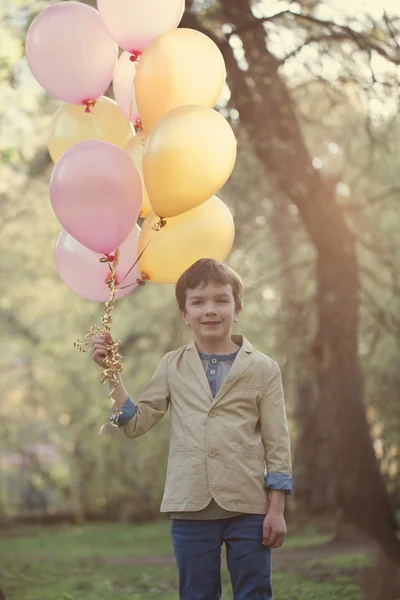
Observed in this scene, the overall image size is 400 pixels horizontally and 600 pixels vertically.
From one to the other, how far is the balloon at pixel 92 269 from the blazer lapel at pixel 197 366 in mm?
588

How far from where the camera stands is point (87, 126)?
362cm

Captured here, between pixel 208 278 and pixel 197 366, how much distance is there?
287 mm

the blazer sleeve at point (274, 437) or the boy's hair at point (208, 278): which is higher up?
the boy's hair at point (208, 278)

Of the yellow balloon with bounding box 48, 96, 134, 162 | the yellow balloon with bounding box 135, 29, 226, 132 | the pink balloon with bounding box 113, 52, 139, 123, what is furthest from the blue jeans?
the pink balloon with bounding box 113, 52, 139, 123

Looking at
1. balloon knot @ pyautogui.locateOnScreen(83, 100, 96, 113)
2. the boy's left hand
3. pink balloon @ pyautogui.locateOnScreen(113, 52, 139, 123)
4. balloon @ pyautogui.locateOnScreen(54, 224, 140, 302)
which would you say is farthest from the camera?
pink balloon @ pyautogui.locateOnScreen(113, 52, 139, 123)

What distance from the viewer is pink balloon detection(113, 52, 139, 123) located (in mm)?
3723

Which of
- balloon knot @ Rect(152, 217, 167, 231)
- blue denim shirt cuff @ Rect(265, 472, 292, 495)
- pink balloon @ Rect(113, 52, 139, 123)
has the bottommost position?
blue denim shirt cuff @ Rect(265, 472, 292, 495)

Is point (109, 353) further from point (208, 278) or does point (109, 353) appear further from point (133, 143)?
point (133, 143)

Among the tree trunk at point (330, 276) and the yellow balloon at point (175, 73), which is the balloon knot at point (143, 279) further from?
the tree trunk at point (330, 276)

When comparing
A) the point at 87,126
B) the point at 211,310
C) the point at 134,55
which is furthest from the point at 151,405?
the point at 134,55

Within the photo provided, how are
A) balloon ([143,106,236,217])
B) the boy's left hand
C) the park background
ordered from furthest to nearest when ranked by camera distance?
the park background
balloon ([143,106,236,217])
the boy's left hand

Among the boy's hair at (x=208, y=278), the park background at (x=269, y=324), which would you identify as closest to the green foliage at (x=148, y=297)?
the park background at (x=269, y=324)

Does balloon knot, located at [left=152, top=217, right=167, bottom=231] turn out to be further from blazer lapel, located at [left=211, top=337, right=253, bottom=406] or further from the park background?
the park background

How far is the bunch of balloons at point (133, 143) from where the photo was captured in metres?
3.02
